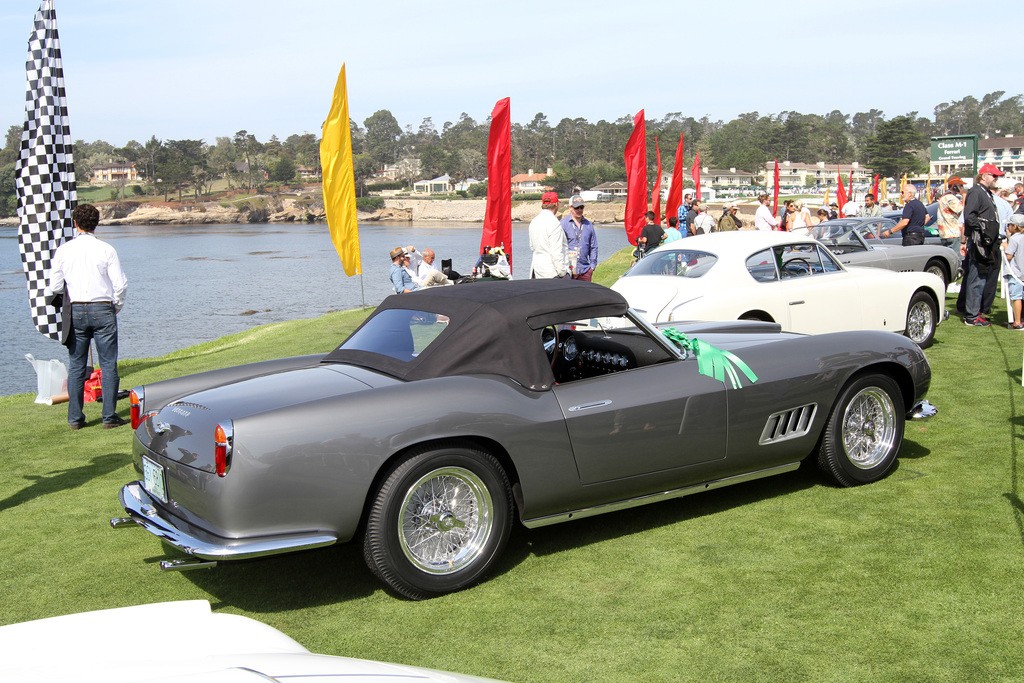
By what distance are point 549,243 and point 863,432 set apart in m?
5.79

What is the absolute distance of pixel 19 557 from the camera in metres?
4.64

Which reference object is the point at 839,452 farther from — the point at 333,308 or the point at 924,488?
the point at 333,308

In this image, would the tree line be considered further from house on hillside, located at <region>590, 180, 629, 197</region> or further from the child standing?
the child standing

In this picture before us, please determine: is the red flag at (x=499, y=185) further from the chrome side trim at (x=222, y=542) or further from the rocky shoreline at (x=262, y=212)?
the rocky shoreline at (x=262, y=212)

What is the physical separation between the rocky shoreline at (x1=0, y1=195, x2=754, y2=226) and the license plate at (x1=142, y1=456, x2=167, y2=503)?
421 feet

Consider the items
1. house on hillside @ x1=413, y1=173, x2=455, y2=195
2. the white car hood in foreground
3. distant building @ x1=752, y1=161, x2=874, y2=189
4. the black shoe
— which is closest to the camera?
the white car hood in foreground

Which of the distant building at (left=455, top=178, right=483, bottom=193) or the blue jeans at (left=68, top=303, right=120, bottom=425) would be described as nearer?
the blue jeans at (left=68, top=303, right=120, bottom=425)

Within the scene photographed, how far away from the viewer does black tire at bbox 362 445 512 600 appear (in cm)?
378

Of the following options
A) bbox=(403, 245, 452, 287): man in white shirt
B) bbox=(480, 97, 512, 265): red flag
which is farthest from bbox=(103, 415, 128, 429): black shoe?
bbox=(480, 97, 512, 265): red flag

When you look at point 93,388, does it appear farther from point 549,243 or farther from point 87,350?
point 549,243

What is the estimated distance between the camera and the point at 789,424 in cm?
498

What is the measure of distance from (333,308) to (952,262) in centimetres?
2587

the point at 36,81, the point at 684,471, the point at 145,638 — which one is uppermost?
the point at 36,81

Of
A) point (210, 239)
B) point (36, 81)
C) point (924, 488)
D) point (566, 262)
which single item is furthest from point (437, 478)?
point (210, 239)
